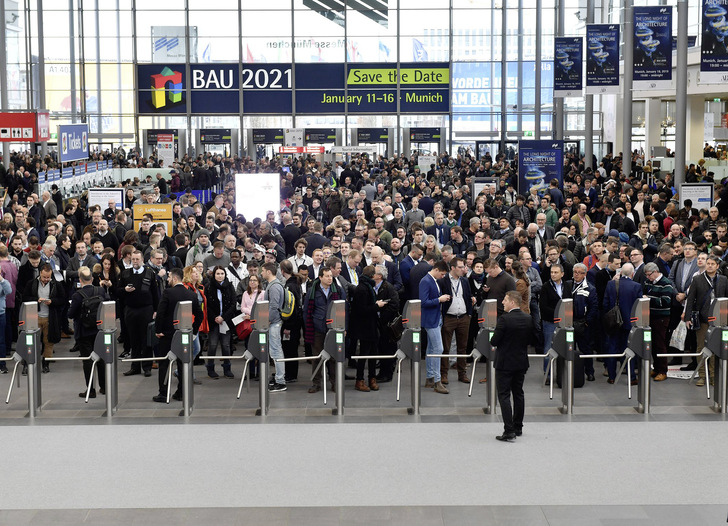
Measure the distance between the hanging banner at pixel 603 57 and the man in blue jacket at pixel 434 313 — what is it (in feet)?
57.8

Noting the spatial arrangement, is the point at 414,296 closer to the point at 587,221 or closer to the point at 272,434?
the point at 272,434

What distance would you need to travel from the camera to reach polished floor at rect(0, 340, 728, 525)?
7.55 meters

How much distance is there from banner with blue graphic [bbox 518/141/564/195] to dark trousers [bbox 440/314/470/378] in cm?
1455

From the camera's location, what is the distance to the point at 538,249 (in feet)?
49.4

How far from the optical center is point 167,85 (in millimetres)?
43500

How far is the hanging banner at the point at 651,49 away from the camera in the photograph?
82.0ft

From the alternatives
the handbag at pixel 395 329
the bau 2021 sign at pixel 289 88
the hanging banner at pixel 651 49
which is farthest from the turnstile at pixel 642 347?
the bau 2021 sign at pixel 289 88

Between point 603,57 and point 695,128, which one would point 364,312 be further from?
point 695,128

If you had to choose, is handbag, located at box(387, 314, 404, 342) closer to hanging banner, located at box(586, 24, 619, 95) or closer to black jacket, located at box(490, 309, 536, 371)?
black jacket, located at box(490, 309, 536, 371)

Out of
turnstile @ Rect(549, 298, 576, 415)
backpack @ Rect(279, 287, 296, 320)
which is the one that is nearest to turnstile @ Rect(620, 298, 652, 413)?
turnstile @ Rect(549, 298, 576, 415)

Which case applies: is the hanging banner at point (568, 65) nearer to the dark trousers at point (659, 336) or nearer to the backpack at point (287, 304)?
the dark trousers at point (659, 336)

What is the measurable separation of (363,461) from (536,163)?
18.3 meters

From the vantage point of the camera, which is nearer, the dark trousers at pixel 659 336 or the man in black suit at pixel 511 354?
the man in black suit at pixel 511 354

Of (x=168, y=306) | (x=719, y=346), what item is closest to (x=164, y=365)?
(x=168, y=306)
